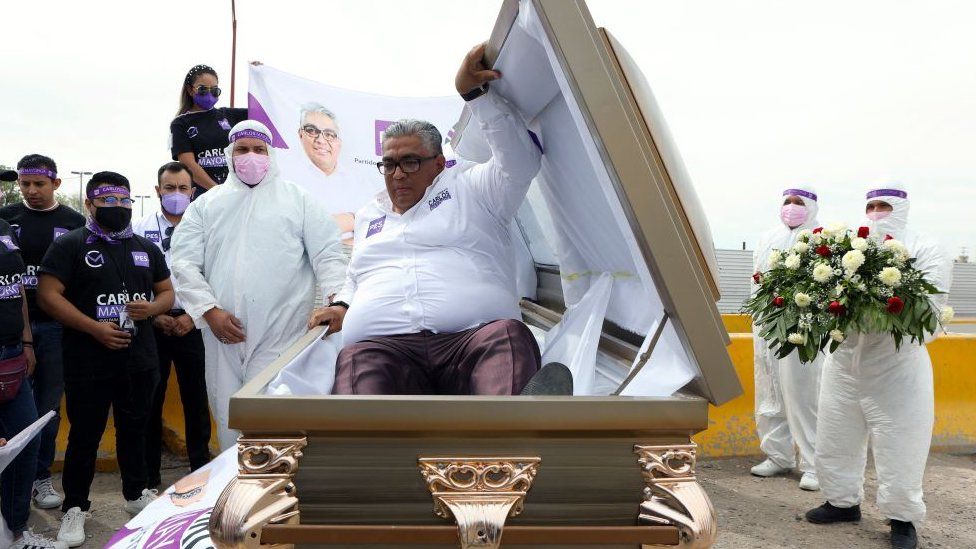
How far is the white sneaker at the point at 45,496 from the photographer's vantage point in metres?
4.10

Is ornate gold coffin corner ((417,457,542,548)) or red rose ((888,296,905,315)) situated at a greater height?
red rose ((888,296,905,315))

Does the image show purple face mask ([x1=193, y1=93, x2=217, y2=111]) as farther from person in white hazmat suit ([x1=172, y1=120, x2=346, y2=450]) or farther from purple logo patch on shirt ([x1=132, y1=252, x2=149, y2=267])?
purple logo patch on shirt ([x1=132, y1=252, x2=149, y2=267])

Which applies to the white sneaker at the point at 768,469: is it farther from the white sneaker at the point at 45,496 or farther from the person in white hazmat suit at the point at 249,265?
the white sneaker at the point at 45,496

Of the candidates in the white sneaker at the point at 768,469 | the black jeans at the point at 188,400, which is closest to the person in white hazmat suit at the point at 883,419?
the white sneaker at the point at 768,469

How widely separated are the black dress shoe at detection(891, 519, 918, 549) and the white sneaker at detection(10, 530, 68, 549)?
4231 mm

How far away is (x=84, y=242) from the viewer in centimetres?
374

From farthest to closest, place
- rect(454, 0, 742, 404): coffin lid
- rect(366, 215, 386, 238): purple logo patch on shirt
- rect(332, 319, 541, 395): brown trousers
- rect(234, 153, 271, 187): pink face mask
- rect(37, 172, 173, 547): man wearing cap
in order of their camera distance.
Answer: rect(234, 153, 271, 187): pink face mask, rect(37, 172, 173, 547): man wearing cap, rect(366, 215, 386, 238): purple logo patch on shirt, rect(332, 319, 541, 395): brown trousers, rect(454, 0, 742, 404): coffin lid

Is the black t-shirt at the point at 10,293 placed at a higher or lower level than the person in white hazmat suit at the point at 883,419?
higher

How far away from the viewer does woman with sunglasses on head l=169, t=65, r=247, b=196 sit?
5129 millimetres

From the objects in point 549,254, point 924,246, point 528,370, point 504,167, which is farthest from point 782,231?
point 528,370

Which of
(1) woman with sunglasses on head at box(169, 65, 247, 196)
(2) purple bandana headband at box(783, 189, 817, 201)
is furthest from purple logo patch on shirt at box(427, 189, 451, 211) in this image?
(2) purple bandana headband at box(783, 189, 817, 201)

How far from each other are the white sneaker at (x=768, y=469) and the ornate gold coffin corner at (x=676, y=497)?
3773mm

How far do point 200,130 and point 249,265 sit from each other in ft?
5.98

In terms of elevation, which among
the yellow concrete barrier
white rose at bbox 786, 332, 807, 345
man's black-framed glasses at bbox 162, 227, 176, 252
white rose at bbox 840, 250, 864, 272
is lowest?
the yellow concrete barrier
